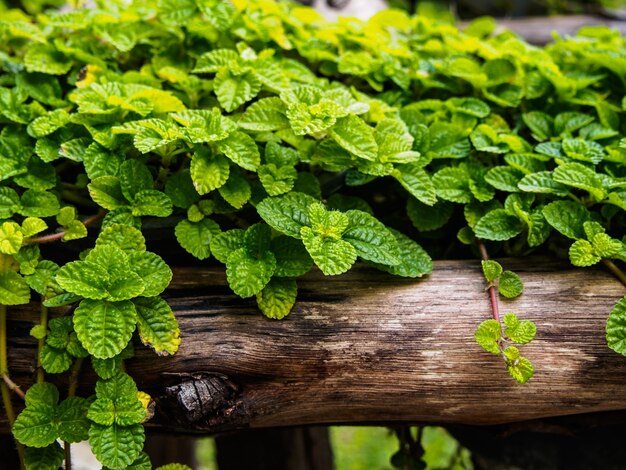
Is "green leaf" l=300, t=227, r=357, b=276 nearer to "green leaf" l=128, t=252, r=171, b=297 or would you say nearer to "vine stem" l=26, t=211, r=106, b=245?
"green leaf" l=128, t=252, r=171, b=297

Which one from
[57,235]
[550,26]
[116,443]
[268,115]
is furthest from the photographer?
[550,26]

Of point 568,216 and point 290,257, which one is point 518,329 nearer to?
point 568,216

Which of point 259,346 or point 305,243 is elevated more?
point 305,243

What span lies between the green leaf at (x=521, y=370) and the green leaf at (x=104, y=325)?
0.76 meters

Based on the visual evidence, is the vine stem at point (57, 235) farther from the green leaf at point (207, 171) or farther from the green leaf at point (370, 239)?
the green leaf at point (370, 239)

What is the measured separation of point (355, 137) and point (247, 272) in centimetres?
41

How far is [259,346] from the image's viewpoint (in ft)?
4.40

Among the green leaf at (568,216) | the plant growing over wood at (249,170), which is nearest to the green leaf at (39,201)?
the plant growing over wood at (249,170)

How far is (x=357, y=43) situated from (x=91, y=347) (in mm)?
1330

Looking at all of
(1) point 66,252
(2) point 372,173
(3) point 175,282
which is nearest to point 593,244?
(2) point 372,173

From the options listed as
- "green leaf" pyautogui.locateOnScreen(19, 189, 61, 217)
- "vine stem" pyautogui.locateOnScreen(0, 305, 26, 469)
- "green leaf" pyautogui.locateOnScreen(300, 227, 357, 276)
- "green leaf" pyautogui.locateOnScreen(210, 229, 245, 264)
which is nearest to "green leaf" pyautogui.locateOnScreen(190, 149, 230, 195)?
"green leaf" pyautogui.locateOnScreen(210, 229, 245, 264)

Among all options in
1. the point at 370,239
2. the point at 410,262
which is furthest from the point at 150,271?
the point at 410,262

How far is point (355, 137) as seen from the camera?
1.45m

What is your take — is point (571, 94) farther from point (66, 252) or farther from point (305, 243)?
point (66, 252)
